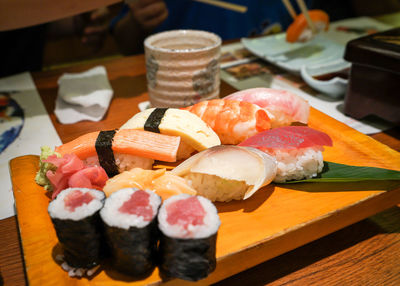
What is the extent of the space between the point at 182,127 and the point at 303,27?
174 centimetres

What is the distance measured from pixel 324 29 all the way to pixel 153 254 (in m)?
2.49

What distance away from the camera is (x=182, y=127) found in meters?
1.33

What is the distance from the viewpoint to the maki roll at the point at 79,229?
863 mm

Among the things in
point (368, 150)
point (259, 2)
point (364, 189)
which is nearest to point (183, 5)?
point (259, 2)

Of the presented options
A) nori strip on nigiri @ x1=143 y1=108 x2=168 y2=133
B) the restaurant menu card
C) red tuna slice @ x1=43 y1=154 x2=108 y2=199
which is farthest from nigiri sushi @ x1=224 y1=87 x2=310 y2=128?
the restaurant menu card

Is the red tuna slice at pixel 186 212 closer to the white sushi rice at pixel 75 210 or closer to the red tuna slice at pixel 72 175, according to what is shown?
the white sushi rice at pixel 75 210

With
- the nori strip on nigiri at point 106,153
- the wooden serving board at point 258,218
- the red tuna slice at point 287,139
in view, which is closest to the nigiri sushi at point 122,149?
the nori strip on nigiri at point 106,153

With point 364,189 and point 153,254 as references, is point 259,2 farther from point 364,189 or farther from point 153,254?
point 153,254

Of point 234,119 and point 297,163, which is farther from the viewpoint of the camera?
point 234,119

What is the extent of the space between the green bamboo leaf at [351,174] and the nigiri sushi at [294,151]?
0.03 meters

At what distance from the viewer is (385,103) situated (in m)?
1.70

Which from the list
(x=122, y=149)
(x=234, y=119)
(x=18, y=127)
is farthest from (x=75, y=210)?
(x=18, y=127)

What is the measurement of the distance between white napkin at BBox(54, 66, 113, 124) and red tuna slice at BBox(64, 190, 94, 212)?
3.22 feet

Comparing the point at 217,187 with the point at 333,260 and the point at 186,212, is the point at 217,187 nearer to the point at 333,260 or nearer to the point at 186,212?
the point at 186,212
